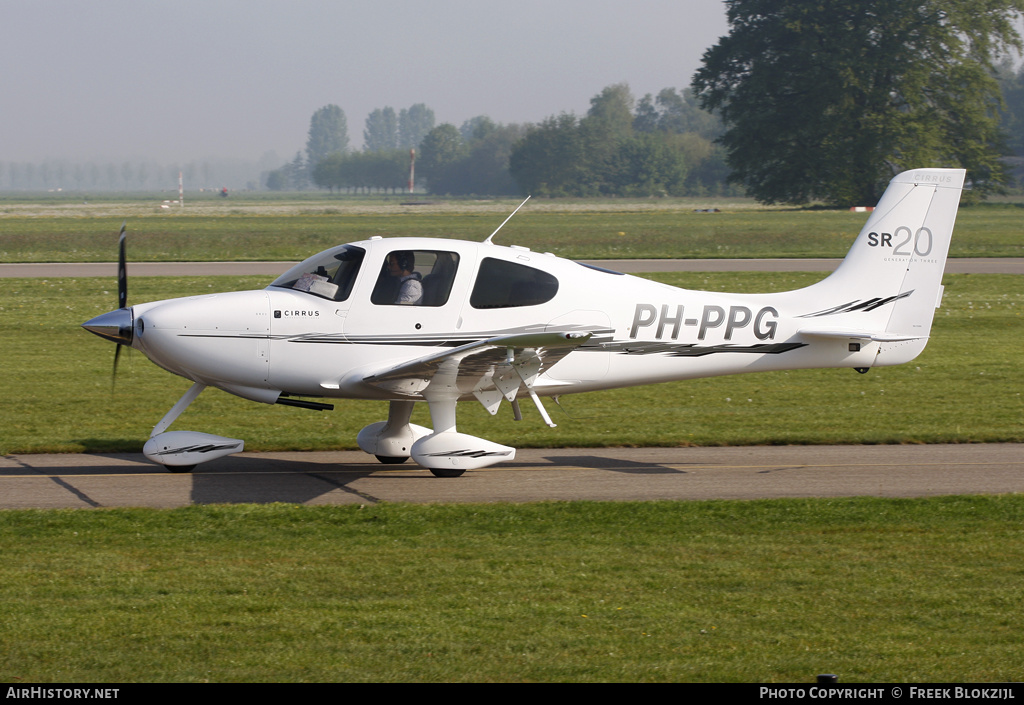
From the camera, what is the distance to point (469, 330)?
10312 mm

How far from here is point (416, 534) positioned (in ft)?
27.8

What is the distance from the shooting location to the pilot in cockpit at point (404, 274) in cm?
1026

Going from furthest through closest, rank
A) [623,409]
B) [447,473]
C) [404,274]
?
[623,409], [447,473], [404,274]

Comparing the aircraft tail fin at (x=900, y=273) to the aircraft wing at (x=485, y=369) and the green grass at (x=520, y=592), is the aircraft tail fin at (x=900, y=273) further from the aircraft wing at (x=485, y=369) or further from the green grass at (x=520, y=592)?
the aircraft wing at (x=485, y=369)

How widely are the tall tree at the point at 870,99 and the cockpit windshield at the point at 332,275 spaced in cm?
7027

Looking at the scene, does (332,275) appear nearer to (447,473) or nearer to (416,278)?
(416,278)

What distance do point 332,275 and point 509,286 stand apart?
1799mm

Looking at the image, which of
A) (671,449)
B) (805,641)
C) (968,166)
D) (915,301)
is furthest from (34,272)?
(968,166)

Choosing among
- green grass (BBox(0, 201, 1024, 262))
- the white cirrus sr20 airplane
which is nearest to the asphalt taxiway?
the white cirrus sr20 airplane

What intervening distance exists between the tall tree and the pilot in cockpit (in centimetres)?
7003

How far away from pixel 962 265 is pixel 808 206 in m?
58.4

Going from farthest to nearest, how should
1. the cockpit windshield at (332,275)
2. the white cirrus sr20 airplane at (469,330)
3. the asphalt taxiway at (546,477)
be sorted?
the cockpit windshield at (332,275), the white cirrus sr20 airplane at (469,330), the asphalt taxiway at (546,477)

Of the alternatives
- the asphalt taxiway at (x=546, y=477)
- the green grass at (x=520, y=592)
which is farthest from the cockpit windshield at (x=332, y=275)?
the green grass at (x=520, y=592)

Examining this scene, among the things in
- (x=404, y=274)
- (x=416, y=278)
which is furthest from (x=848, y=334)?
(x=404, y=274)
